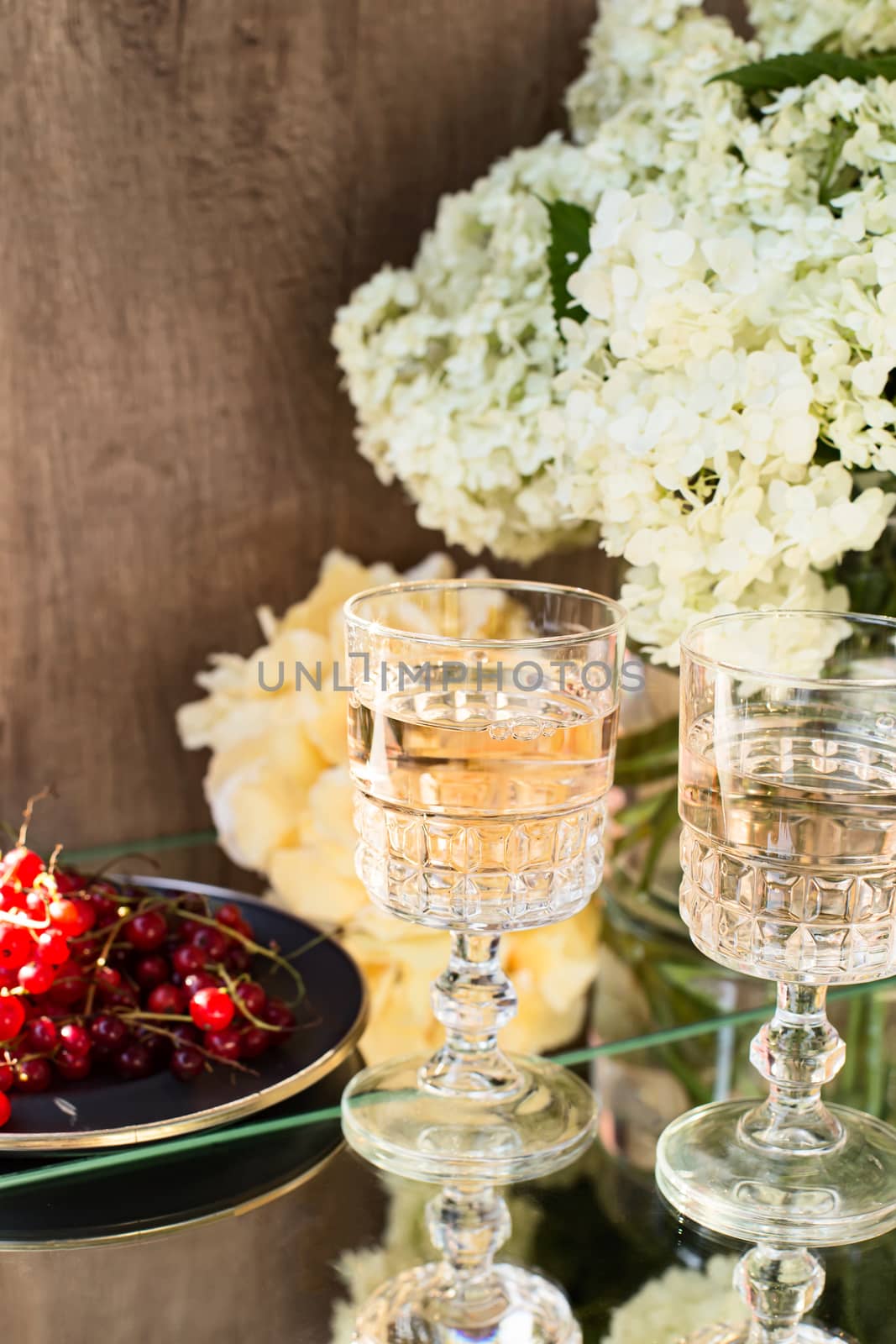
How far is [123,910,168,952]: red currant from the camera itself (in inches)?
28.2

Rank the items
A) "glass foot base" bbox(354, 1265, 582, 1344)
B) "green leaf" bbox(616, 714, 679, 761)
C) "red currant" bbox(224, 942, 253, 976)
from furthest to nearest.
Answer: "green leaf" bbox(616, 714, 679, 761), "red currant" bbox(224, 942, 253, 976), "glass foot base" bbox(354, 1265, 582, 1344)

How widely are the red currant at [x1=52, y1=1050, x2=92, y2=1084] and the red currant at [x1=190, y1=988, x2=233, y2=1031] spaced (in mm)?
53

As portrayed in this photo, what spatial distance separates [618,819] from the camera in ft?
2.98

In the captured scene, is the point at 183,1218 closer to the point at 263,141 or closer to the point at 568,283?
the point at 568,283

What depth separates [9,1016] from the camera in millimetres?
641

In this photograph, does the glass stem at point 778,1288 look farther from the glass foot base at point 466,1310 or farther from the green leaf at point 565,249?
the green leaf at point 565,249

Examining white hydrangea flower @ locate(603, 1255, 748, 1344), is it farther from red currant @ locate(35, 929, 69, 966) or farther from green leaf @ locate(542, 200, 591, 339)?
green leaf @ locate(542, 200, 591, 339)

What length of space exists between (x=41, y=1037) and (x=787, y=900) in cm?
34

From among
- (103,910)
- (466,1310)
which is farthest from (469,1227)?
(103,910)

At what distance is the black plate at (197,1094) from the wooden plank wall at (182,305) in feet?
0.85

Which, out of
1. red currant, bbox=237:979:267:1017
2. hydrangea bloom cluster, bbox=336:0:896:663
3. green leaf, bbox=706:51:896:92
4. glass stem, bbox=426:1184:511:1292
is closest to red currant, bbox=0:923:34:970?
red currant, bbox=237:979:267:1017

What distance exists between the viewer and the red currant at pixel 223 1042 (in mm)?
667

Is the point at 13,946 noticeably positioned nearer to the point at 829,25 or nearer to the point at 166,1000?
the point at 166,1000

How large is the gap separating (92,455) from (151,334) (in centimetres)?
8
